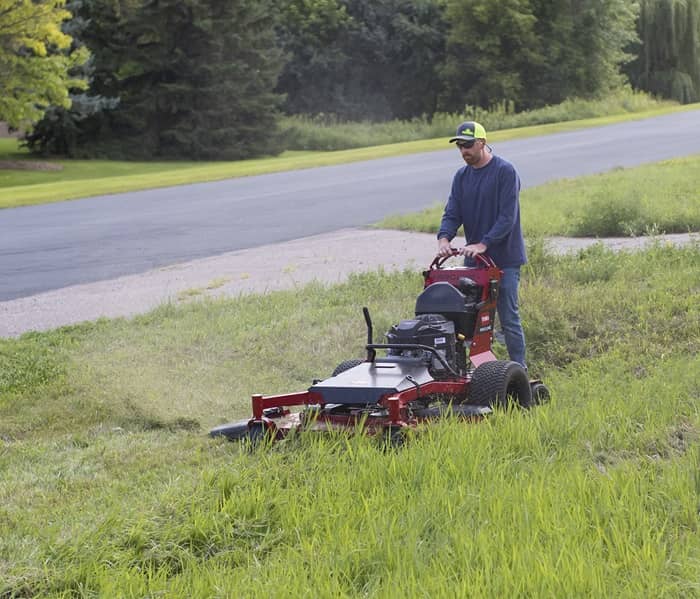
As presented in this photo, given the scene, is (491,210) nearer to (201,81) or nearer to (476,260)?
(476,260)

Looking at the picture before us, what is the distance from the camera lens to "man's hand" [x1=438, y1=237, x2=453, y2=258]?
754 centimetres

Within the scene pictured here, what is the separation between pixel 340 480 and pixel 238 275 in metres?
8.45

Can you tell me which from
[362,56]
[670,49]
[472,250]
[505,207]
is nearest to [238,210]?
[505,207]

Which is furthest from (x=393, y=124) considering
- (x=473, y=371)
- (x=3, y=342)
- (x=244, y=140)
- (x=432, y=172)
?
(x=473, y=371)

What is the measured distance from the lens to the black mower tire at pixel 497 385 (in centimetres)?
689

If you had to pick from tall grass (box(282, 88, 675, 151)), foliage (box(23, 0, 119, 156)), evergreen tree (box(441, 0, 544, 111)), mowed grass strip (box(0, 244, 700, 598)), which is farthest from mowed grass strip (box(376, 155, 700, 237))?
evergreen tree (box(441, 0, 544, 111))

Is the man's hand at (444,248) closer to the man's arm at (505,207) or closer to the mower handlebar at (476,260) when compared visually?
the mower handlebar at (476,260)

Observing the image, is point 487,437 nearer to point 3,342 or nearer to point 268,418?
point 268,418

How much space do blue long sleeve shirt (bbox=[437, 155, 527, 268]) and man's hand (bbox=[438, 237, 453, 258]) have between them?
7cm

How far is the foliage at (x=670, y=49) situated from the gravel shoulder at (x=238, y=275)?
128 ft

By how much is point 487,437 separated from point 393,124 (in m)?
38.8

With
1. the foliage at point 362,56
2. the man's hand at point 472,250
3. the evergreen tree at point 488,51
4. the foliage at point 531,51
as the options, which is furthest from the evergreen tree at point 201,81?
the man's hand at point 472,250

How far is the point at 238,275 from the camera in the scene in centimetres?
1362

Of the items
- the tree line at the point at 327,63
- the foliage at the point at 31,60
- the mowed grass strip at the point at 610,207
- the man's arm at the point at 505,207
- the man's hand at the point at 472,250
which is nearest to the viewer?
the man's hand at the point at 472,250
